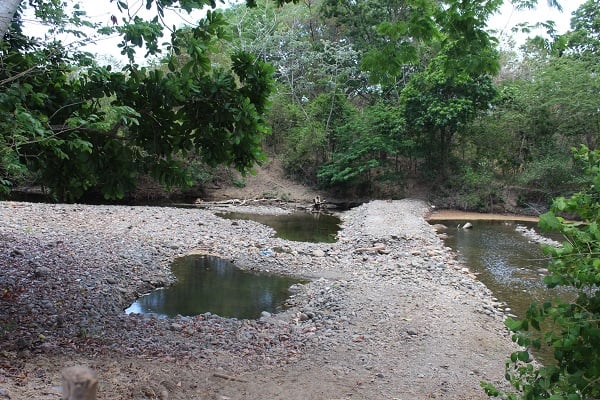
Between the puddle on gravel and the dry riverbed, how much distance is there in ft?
1.02

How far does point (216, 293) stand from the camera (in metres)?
8.11

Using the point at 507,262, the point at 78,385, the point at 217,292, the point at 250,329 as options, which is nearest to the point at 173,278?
the point at 217,292

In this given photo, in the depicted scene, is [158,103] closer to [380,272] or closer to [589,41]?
[380,272]

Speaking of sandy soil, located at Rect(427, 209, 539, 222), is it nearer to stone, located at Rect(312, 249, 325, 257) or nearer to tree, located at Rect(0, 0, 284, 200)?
stone, located at Rect(312, 249, 325, 257)

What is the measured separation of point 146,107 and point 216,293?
13.6 ft

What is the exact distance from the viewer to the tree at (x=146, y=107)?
4464mm

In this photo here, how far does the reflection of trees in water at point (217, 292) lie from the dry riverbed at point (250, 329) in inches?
13.5

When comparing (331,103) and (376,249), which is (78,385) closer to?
(376,249)

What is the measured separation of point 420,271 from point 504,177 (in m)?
16.5

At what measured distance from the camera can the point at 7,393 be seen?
3242 mm

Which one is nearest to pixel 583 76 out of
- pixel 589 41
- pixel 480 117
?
pixel 589 41

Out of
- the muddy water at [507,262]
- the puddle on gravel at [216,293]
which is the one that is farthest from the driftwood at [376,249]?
the puddle on gravel at [216,293]

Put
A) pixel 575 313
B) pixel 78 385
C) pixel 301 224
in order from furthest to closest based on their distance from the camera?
pixel 301 224 → pixel 575 313 → pixel 78 385

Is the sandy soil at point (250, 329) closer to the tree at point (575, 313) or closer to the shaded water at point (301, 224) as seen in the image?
the tree at point (575, 313)
